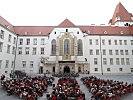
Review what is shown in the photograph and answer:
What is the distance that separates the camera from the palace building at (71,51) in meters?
39.0

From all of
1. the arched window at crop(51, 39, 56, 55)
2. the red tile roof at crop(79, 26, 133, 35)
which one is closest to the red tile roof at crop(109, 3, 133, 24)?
the red tile roof at crop(79, 26, 133, 35)

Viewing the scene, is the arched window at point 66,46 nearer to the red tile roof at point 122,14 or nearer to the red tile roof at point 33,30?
the red tile roof at point 33,30

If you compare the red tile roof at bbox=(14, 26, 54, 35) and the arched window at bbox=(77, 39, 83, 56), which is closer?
the arched window at bbox=(77, 39, 83, 56)

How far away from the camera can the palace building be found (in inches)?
1535

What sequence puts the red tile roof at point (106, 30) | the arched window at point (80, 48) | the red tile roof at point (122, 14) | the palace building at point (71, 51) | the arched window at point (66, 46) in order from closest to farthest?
the palace building at point (71, 51) < the arched window at point (66, 46) < the arched window at point (80, 48) < the red tile roof at point (106, 30) < the red tile roof at point (122, 14)

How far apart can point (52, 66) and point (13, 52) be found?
36.8 feet

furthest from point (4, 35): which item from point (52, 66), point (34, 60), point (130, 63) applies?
point (130, 63)

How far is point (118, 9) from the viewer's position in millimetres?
55625

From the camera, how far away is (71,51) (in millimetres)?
39812

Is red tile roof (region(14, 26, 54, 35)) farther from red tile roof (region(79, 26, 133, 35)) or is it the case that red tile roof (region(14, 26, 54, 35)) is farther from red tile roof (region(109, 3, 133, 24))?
red tile roof (region(109, 3, 133, 24))

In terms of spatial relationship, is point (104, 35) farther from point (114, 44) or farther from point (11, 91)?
point (11, 91)

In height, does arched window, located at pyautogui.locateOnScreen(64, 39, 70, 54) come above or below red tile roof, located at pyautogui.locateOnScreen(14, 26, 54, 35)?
below

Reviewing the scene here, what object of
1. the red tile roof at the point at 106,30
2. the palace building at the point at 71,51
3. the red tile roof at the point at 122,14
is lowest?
the palace building at the point at 71,51

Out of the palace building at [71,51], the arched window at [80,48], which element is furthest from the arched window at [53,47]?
the arched window at [80,48]
